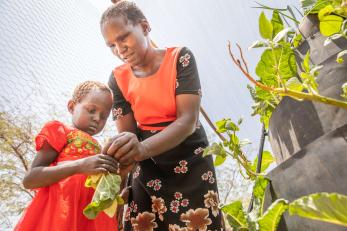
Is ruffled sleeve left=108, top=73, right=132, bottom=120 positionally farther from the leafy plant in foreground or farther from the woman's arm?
the leafy plant in foreground

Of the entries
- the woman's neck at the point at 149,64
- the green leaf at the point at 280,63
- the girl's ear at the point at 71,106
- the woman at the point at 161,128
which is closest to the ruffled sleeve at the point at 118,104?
the woman at the point at 161,128

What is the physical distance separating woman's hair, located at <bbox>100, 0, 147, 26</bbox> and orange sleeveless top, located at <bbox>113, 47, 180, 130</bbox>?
0.22m

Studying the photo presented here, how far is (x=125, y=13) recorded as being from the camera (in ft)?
3.93

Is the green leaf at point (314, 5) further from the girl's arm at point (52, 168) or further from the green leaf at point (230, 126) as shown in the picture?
the girl's arm at point (52, 168)

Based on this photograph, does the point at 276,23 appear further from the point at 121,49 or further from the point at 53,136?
the point at 53,136

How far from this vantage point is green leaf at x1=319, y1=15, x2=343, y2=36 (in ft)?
1.53

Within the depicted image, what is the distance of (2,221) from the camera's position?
10211 millimetres

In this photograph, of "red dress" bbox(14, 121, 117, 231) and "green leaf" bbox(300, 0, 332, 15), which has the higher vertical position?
"green leaf" bbox(300, 0, 332, 15)

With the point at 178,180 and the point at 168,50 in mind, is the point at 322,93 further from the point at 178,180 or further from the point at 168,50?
the point at 168,50

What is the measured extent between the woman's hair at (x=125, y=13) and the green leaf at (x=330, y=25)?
0.85 m

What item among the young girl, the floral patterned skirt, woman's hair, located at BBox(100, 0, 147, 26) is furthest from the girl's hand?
woman's hair, located at BBox(100, 0, 147, 26)

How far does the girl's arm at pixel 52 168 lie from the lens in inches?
33.3

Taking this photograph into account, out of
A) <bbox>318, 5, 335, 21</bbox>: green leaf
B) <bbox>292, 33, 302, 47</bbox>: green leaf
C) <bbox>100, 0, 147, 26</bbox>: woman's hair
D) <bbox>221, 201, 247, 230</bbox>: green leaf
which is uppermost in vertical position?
<bbox>100, 0, 147, 26</bbox>: woman's hair

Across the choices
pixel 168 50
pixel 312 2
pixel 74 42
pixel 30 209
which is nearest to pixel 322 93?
pixel 312 2
